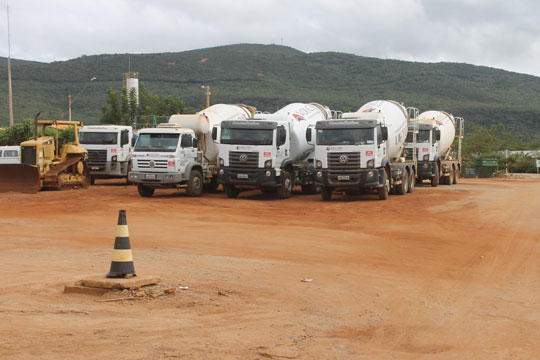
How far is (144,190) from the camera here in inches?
1088

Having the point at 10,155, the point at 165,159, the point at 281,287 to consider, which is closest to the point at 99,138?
the point at 10,155

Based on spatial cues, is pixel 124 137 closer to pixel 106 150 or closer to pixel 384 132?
pixel 106 150

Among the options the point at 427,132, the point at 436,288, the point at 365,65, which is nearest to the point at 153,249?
the point at 436,288

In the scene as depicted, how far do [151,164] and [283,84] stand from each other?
93.9m

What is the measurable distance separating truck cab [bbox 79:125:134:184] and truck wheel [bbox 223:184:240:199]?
828cm

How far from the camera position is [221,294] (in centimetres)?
934

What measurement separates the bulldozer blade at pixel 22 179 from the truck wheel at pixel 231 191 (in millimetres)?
7779

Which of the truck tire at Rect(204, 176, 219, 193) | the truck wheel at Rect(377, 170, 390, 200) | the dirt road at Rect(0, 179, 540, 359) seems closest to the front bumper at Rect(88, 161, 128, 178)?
the truck tire at Rect(204, 176, 219, 193)

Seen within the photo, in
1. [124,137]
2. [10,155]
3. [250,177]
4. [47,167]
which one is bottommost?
[250,177]

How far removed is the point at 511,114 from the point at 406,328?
97539 millimetres

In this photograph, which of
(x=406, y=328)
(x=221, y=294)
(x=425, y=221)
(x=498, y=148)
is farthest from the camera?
(x=498, y=148)

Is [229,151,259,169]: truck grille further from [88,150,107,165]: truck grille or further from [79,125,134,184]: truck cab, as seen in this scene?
[88,150,107,165]: truck grille

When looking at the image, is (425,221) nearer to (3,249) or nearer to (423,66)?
(3,249)

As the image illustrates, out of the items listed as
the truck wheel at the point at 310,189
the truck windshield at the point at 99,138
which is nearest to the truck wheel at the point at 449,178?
the truck wheel at the point at 310,189
